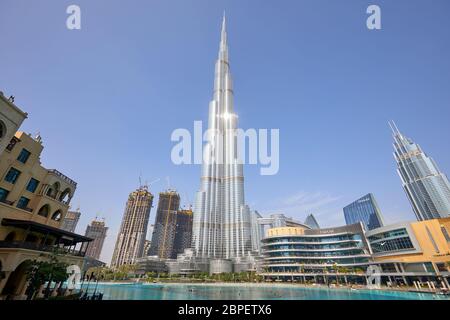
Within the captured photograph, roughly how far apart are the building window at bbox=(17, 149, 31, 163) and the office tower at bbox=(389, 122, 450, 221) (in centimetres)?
22923

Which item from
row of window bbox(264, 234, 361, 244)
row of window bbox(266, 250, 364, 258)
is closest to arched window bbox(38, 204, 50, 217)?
row of window bbox(264, 234, 361, 244)

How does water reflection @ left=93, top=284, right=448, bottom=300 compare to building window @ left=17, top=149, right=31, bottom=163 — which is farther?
water reflection @ left=93, top=284, right=448, bottom=300

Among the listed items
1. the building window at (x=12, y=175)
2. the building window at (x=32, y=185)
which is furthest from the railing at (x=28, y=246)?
the building window at (x=32, y=185)

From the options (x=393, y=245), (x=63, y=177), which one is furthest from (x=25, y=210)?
(x=393, y=245)

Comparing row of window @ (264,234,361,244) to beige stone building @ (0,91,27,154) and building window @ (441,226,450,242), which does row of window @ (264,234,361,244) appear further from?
beige stone building @ (0,91,27,154)

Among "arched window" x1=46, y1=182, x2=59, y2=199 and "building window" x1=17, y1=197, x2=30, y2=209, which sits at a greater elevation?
"arched window" x1=46, y1=182, x2=59, y2=199

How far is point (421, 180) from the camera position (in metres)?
177

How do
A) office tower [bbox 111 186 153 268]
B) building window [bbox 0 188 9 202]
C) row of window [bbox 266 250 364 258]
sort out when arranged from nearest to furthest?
building window [bbox 0 188 9 202] → row of window [bbox 266 250 364 258] → office tower [bbox 111 186 153 268]

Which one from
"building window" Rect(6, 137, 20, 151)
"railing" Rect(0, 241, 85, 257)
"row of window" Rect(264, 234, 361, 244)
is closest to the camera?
"railing" Rect(0, 241, 85, 257)

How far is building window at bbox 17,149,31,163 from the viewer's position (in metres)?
30.3

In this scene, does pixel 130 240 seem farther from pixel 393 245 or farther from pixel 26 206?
pixel 393 245

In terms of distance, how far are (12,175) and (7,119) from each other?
791cm

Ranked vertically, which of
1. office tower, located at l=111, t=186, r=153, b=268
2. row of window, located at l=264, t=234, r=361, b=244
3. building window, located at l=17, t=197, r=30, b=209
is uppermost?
office tower, located at l=111, t=186, r=153, b=268
